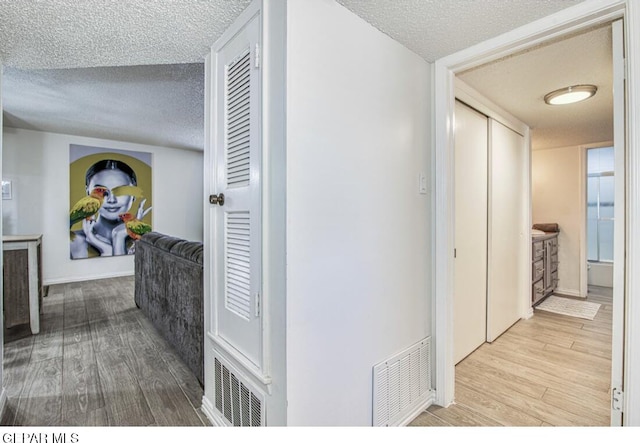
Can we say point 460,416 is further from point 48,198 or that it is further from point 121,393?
point 48,198

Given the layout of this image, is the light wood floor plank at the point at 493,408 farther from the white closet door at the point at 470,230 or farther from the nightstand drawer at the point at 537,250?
the nightstand drawer at the point at 537,250

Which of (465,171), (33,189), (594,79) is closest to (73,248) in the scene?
(33,189)

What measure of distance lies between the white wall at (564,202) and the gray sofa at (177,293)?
16.0ft

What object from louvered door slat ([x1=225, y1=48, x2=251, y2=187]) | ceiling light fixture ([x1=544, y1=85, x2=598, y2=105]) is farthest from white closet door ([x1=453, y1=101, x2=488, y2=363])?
louvered door slat ([x1=225, y1=48, x2=251, y2=187])

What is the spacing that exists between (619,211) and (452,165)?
0.78 m

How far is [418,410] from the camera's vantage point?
5.60ft

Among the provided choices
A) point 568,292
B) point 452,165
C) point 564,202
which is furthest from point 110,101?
point 568,292

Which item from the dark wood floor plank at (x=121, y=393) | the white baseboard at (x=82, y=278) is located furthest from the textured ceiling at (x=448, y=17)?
the white baseboard at (x=82, y=278)

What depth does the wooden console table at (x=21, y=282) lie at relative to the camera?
2.66 metres

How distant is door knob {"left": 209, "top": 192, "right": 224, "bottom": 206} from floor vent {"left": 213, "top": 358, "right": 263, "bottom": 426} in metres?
0.84

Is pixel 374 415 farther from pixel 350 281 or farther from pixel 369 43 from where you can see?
pixel 369 43

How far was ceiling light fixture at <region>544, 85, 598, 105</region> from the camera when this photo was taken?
7.60ft

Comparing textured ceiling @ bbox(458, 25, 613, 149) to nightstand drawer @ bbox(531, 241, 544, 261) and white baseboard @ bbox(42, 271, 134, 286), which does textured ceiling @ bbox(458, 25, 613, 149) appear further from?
white baseboard @ bbox(42, 271, 134, 286)

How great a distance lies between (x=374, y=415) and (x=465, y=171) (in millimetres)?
1834
